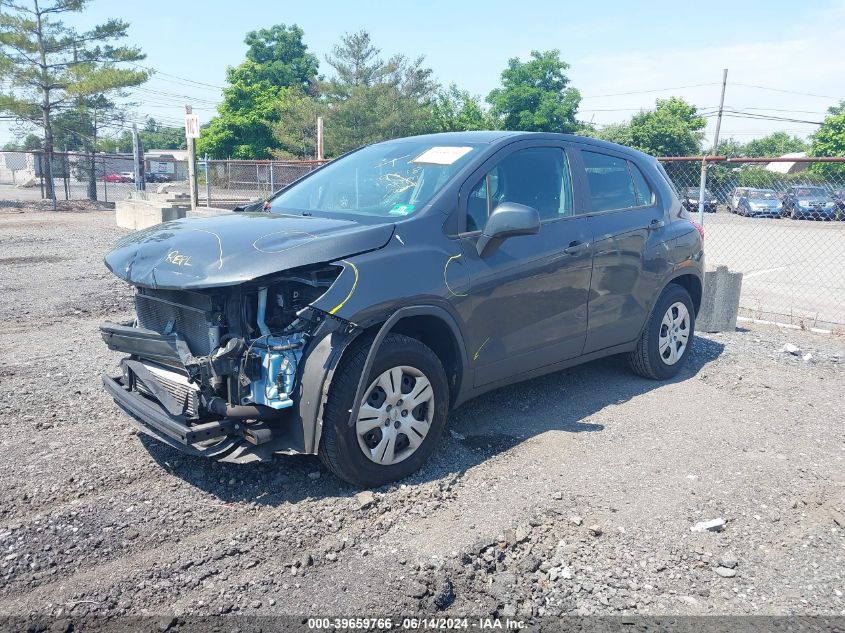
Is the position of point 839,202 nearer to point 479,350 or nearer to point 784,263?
point 784,263

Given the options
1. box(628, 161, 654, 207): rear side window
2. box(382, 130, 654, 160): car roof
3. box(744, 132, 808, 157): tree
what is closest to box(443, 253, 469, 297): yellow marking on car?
box(382, 130, 654, 160): car roof

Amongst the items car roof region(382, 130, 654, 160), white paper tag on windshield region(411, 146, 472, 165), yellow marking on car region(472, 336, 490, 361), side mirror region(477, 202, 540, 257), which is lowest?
yellow marking on car region(472, 336, 490, 361)

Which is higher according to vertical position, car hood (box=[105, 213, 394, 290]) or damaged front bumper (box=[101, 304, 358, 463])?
car hood (box=[105, 213, 394, 290])

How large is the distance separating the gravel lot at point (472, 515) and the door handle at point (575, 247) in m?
1.21

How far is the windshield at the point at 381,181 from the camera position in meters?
4.43

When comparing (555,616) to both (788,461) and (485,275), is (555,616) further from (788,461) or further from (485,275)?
(788,461)

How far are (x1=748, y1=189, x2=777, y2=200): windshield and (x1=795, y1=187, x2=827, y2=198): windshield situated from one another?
68cm

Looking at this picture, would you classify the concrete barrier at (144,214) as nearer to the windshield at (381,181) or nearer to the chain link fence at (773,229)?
the chain link fence at (773,229)

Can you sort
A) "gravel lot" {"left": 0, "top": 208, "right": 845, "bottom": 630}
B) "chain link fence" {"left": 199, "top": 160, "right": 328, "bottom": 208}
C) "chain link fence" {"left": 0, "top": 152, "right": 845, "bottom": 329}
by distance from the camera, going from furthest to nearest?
1. "chain link fence" {"left": 199, "top": 160, "right": 328, "bottom": 208}
2. "chain link fence" {"left": 0, "top": 152, "right": 845, "bottom": 329}
3. "gravel lot" {"left": 0, "top": 208, "right": 845, "bottom": 630}

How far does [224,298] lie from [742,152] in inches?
3468

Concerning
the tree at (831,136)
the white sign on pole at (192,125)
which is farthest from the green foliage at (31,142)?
the tree at (831,136)

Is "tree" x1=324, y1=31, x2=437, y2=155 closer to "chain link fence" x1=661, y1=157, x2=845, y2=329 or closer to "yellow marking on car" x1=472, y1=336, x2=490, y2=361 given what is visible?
"chain link fence" x1=661, y1=157, x2=845, y2=329

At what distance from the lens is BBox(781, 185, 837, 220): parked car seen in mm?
16500

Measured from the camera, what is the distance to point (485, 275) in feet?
14.2
